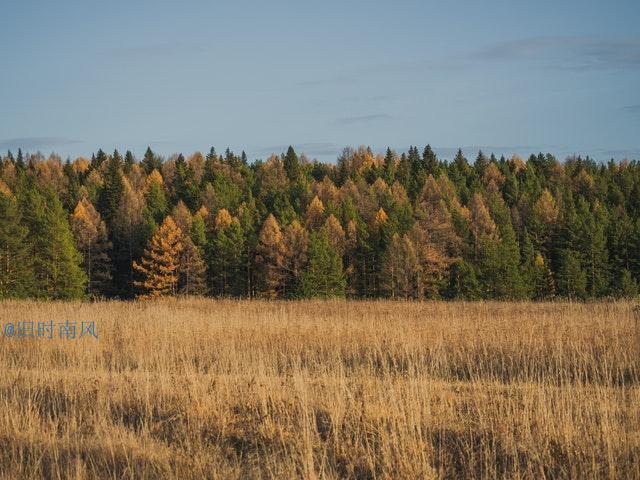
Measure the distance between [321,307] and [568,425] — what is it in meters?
16.8

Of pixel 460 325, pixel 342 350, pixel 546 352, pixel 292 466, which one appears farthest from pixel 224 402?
pixel 460 325

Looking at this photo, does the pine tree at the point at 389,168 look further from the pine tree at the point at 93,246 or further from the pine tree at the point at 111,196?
the pine tree at the point at 93,246

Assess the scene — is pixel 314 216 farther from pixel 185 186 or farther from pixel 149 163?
pixel 149 163

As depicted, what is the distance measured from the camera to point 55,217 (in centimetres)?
4284

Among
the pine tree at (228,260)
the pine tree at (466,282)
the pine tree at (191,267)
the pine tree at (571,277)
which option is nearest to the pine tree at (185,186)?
the pine tree at (228,260)

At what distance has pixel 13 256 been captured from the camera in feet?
137

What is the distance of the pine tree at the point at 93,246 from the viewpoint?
5675cm

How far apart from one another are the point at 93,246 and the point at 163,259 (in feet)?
32.9

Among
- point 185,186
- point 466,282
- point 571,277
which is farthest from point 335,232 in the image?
point 185,186

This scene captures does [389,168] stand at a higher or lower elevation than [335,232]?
higher

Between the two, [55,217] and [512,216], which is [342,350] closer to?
[55,217]

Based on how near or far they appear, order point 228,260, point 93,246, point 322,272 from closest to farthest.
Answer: point 322,272 → point 228,260 → point 93,246

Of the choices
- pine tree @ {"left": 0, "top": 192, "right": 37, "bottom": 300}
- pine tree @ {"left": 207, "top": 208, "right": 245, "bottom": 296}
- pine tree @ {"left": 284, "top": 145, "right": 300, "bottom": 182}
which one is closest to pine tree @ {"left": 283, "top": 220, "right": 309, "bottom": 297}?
pine tree @ {"left": 207, "top": 208, "right": 245, "bottom": 296}

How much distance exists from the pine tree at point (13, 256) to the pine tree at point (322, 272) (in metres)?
19.4
